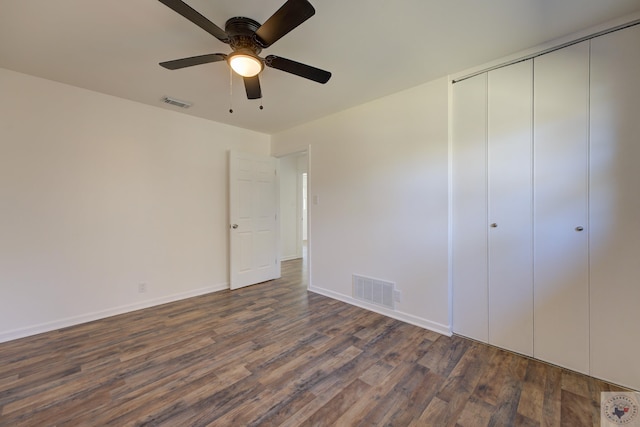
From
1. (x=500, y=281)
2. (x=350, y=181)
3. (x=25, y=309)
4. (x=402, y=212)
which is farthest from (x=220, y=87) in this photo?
(x=500, y=281)

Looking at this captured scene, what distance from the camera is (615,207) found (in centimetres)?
181

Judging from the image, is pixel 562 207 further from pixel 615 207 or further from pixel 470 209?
pixel 470 209

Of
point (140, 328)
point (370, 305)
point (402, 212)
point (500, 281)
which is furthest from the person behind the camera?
point (370, 305)

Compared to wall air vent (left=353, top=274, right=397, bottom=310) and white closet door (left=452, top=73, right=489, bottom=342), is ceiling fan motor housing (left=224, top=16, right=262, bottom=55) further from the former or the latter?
wall air vent (left=353, top=274, right=397, bottom=310)

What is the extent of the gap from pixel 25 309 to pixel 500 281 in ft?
14.8

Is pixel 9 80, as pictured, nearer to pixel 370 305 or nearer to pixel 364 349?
pixel 364 349

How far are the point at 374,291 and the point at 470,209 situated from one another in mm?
1424

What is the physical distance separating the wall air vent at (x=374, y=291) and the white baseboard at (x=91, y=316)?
216 cm

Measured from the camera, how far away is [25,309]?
253 centimetres

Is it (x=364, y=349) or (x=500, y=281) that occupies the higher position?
(x=500, y=281)

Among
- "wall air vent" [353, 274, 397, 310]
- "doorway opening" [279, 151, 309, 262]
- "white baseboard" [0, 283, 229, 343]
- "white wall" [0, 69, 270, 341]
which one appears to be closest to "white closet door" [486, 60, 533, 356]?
"wall air vent" [353, 274, 397, 310]

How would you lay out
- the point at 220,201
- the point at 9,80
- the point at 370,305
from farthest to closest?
the point at 220,201, the point at 370,305, the point at 9,80
